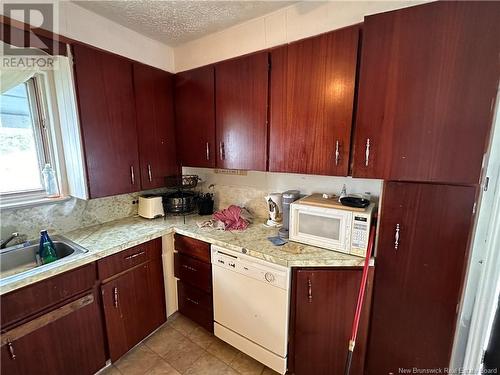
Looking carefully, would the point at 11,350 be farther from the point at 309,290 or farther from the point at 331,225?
the point at 331,225

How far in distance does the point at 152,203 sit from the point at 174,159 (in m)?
0.45

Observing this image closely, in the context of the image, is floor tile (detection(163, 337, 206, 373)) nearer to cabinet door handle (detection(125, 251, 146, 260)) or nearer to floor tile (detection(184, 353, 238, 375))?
floor tile (detection(184, 353, 238, 375))

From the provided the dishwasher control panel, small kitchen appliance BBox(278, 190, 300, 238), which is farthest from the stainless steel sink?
small kitchen appliance BBox(278, 190, 300, 238)

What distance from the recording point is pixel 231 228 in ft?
5.71

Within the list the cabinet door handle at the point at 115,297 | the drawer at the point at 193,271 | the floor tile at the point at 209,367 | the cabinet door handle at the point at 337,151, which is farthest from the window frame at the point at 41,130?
the cabinet door handle at the point at 337,151

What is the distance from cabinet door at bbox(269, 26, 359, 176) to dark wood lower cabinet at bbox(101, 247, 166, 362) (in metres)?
1.28

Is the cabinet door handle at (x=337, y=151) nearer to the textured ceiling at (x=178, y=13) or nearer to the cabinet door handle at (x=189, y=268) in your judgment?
the textured ceiling at (x=178, y=13)

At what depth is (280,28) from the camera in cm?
152

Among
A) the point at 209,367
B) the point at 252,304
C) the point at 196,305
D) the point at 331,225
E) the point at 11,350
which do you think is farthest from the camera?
the point at 196,305

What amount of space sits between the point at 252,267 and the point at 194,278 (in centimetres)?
61

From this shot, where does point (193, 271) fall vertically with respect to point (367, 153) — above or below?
below

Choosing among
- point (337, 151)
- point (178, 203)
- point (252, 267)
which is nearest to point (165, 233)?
point (178, 203)

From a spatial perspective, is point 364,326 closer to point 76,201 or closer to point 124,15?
point 76,201

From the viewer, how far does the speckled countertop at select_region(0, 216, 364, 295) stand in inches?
47.8
